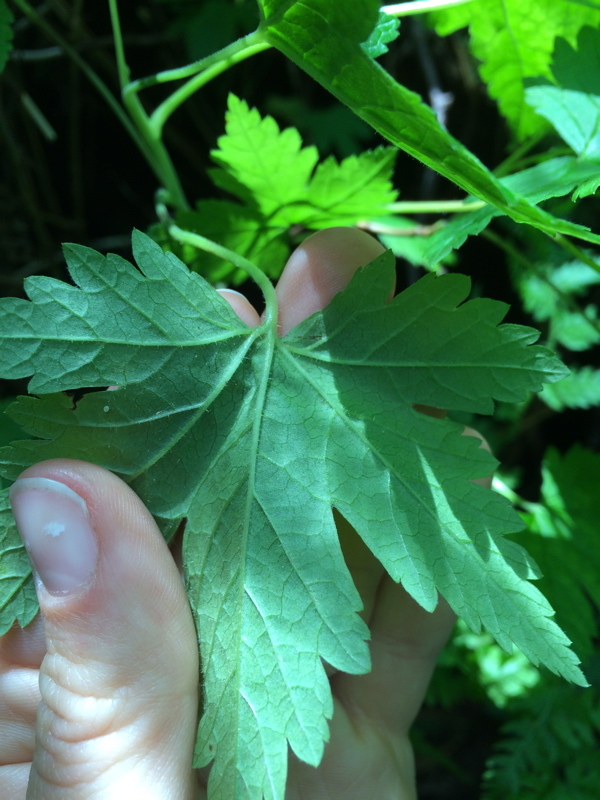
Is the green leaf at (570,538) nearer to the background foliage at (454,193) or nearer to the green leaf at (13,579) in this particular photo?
the background foliage at (454,193)

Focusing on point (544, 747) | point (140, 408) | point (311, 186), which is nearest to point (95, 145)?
point (311, 186)

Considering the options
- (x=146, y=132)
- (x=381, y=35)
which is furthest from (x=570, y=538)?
(x=146, y=132)

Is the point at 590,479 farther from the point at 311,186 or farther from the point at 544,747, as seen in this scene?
the point at 311,186

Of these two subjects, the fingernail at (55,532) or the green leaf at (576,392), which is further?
the green leaf at (576,392)

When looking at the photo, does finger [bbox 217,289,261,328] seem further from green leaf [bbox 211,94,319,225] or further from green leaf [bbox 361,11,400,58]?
green leaf [bbox 361,11,400,58]

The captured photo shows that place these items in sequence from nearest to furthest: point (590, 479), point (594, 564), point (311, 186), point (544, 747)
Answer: point (311, 186) → point (594, 564) → point (590, 479) → point (544, 747)

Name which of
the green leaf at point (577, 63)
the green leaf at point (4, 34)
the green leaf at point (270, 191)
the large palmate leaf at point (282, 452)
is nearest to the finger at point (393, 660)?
the large palmate leaf at point (282, 452)

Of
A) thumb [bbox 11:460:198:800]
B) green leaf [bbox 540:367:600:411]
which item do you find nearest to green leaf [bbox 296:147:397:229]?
thumb [bbox 11:460:198:800]

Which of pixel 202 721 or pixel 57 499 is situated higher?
pixel 57 499
